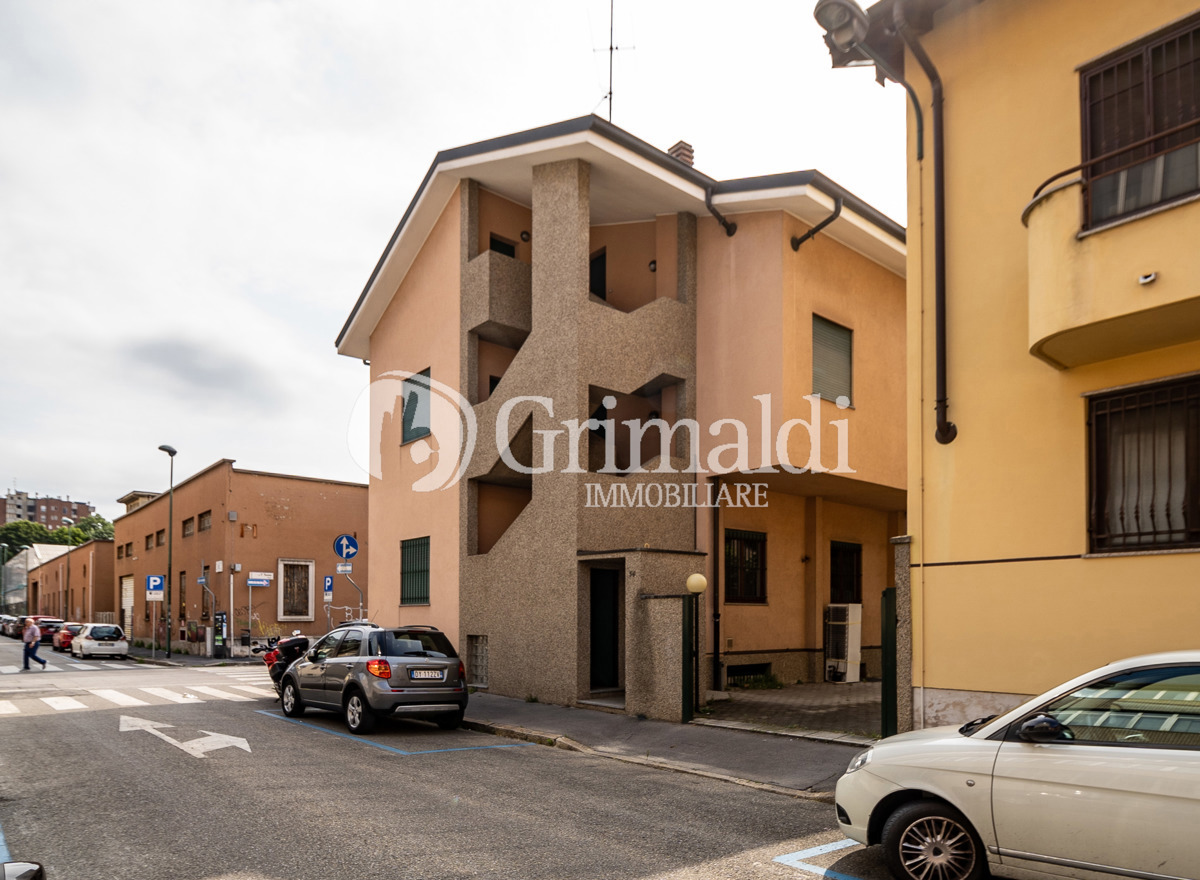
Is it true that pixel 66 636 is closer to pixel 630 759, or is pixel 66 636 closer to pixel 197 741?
pixel 197 741

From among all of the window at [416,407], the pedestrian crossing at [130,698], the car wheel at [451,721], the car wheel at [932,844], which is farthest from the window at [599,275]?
the car wheel at [932,844]

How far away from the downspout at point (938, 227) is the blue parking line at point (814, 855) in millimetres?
4797

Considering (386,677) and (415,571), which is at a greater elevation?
(415,571)

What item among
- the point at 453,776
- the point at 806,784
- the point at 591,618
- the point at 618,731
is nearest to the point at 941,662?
the point at 806,784

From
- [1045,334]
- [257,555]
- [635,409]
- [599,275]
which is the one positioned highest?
[599,275]

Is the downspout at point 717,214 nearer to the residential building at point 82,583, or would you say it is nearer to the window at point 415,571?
the window at point 415,571

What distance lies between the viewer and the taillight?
478 inches

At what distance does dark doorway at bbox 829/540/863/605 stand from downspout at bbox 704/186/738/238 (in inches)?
287

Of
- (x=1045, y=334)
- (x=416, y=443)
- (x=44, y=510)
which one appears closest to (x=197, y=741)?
(x=416, y=443)

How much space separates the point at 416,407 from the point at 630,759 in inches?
439

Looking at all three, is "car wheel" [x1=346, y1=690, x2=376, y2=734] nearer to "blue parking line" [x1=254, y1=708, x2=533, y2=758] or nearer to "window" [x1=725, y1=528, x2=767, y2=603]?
"blue parking line" [x1=254, y1=708, x2=533, y2=758]

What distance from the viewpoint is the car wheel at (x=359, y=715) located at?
12117 mm

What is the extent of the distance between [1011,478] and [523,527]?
8.62m

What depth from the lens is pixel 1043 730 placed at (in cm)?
523
